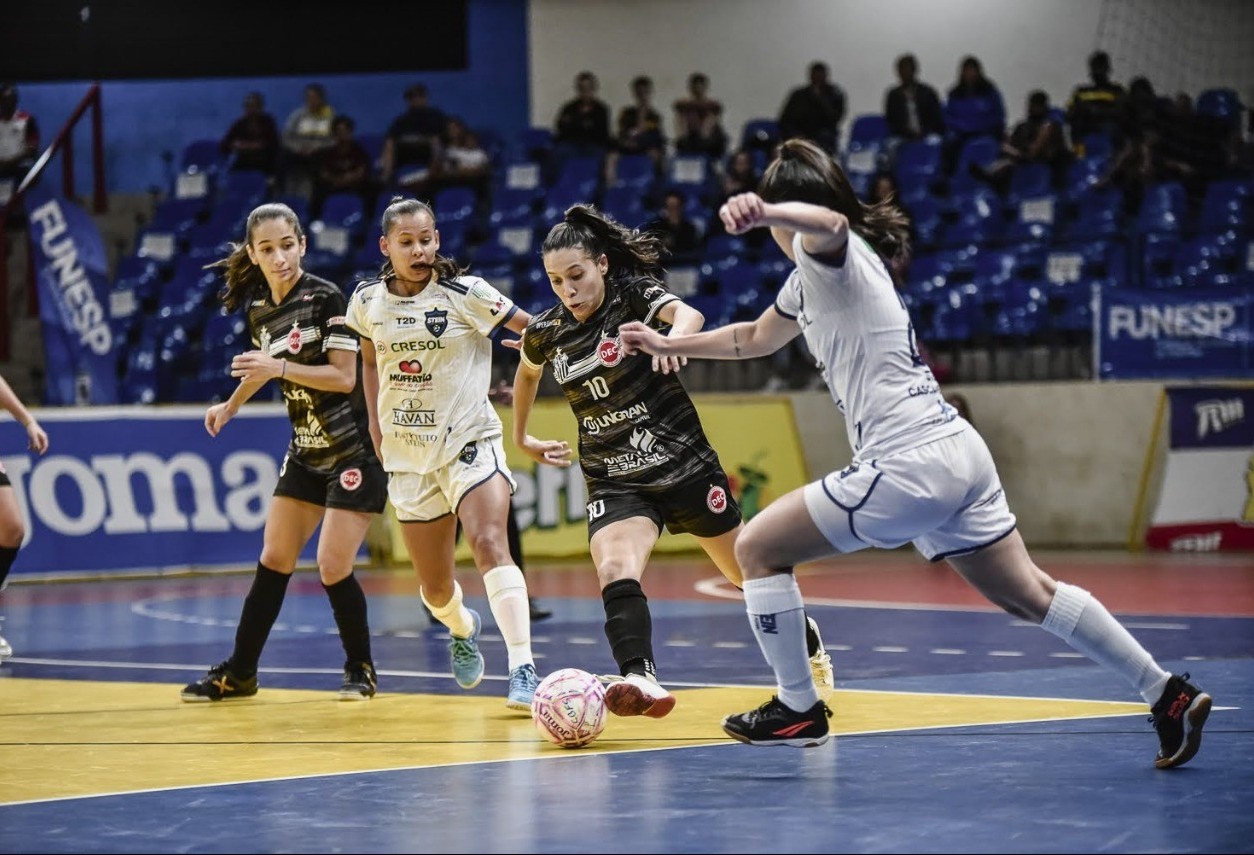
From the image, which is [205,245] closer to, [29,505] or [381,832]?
[29,505]

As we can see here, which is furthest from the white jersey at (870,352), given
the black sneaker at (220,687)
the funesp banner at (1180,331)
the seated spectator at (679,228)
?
the seated spectator at (679,228)

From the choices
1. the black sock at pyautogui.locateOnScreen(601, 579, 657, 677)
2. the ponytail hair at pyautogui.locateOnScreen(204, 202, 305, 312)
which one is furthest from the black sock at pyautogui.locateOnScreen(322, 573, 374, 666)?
the black sock at pyautogui.locateOnScreen(601, 579, 657, 677)

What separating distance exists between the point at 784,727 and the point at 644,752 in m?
0.73

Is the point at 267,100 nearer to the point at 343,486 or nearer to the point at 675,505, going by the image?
the point at 343,486

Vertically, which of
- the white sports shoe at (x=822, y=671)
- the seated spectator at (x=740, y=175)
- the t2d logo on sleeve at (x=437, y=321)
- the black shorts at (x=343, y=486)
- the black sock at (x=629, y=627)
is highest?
the seated spectator at (x=740, y=175)

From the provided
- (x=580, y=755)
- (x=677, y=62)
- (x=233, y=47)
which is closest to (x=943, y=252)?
(x=677, y=62)

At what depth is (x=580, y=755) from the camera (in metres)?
6.92

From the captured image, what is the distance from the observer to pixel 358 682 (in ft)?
29.2

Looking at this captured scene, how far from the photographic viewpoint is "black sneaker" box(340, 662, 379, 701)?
29.0ft

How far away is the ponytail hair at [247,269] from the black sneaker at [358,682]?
1.82 metres

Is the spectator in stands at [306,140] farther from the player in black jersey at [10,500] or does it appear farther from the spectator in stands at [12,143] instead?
the player in black jersey at [10,500]

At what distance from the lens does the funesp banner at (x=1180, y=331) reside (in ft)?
56.3

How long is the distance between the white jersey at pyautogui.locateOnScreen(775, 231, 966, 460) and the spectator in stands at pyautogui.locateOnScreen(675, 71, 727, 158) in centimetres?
1611

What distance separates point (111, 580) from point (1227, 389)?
34.1 feet
